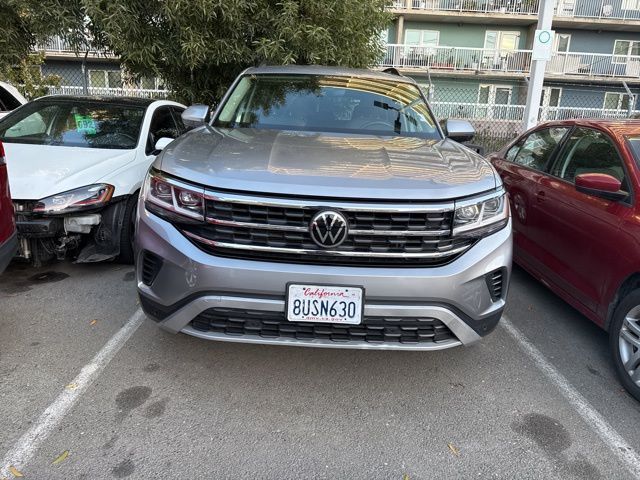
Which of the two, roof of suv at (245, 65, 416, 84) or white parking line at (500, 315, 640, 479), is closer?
white parking line at (500, 315, 640, 479)

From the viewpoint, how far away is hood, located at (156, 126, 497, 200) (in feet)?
7.74

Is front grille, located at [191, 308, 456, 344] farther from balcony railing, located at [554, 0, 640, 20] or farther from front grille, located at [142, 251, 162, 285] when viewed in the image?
balcony railing, located at [554, 0, 640, 20]

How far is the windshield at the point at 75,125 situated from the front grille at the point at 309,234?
9.53ft

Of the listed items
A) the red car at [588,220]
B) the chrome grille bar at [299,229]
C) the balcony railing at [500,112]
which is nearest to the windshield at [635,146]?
the red car at [588,220]

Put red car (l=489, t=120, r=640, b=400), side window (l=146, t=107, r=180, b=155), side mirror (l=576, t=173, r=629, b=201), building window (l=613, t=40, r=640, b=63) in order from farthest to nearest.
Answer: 1. building window (l=613, t=40, r=640, b=63)
2. side window (l=146, t=107, r=180, b=155)
3. side mirror (l=576, t=173, r=629, b=201)
4. red car (l=489, t=120, r=640, b=400)

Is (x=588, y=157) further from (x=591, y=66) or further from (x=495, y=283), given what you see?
(x=591, y=66)

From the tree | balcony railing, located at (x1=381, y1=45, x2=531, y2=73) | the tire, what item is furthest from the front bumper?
balcony railing, located at (x1=381, y1=45, x2=531, y2=73)

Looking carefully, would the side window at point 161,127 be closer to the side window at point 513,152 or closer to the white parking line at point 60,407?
the white parking line at point 60,407

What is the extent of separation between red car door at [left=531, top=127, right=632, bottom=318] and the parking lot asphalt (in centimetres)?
49

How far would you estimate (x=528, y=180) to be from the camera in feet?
14.1

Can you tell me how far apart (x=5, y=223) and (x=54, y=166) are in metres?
1.35

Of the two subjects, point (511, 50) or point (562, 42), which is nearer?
point (511, 50)

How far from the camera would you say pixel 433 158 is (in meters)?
2.86

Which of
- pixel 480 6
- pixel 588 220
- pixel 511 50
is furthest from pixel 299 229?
pixel 480 6
